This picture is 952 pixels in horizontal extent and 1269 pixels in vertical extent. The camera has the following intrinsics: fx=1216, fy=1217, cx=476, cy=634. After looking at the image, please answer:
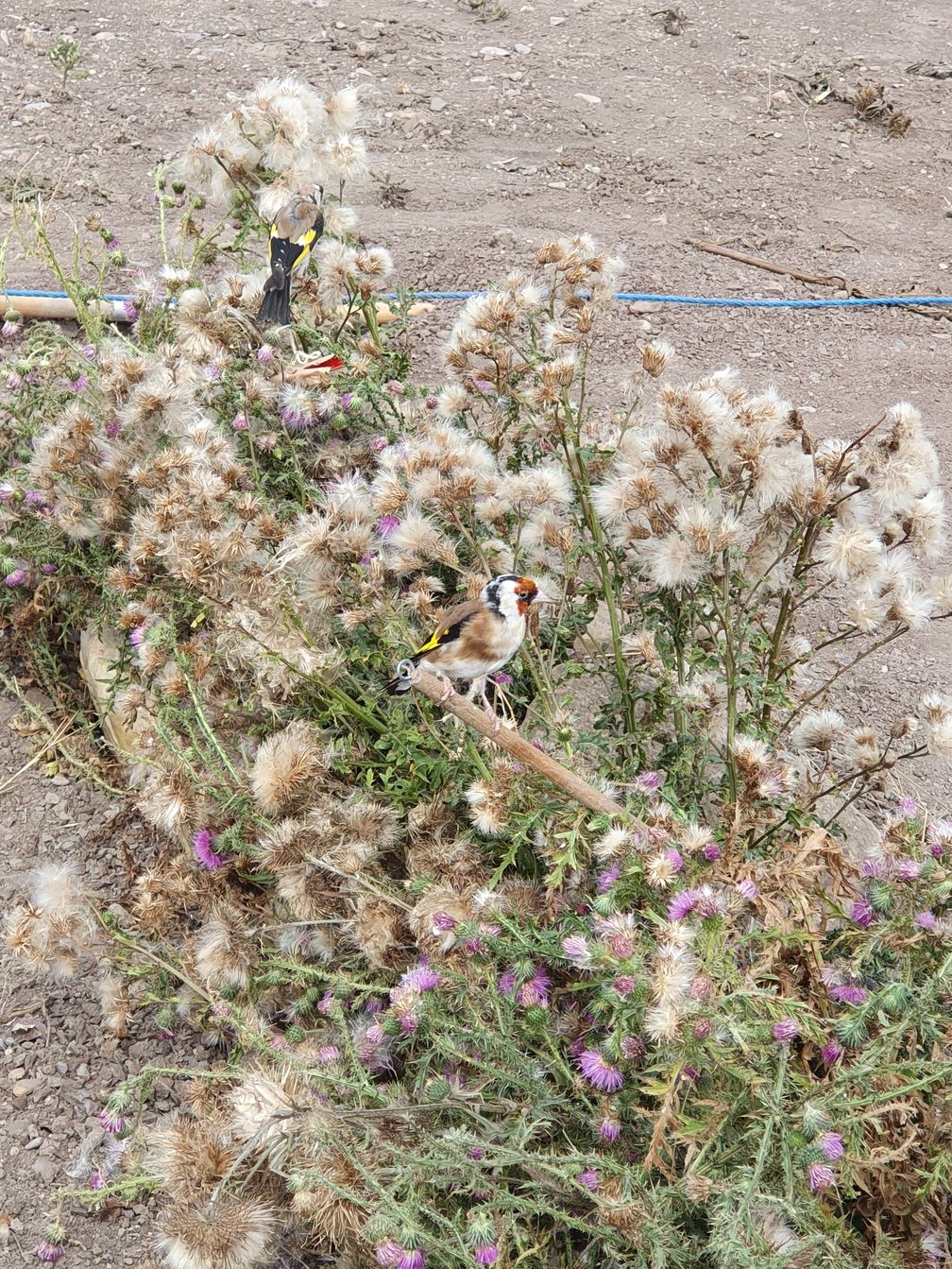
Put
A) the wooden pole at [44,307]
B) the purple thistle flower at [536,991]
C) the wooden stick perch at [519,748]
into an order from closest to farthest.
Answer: the wooden stick perch at [519,748]
the purple thistle flower at [536,991]
the wooden pole at [44,307]

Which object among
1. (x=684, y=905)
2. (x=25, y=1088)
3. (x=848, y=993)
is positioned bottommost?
(x=25, y=1088)

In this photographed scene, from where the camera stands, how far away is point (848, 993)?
2268mm

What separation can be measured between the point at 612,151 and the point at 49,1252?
6857 mm

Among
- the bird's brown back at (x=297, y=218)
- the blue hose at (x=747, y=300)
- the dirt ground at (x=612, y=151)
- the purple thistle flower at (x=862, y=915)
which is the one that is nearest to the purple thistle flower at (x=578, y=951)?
the purple thistle flower at (x=862, y=915)

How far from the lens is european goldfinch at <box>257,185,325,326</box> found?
384cm

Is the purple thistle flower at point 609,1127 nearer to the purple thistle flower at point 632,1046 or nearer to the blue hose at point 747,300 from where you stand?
the purple thistle flower at point 632,1046

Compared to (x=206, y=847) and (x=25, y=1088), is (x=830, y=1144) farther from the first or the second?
(x=25, y=1088)

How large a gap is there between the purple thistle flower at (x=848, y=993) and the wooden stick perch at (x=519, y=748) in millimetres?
530

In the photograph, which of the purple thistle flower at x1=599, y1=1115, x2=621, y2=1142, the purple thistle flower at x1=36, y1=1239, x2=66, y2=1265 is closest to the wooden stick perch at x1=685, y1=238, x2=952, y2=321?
the purple thistle flower at x1=599, y1=1115, x2=621, y2=1142

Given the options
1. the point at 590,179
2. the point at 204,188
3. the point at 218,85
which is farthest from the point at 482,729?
the point at 218,85

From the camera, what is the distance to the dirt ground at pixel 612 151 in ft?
19.0

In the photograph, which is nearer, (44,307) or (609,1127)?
(609,1127)

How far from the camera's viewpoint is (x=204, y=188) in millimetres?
4375

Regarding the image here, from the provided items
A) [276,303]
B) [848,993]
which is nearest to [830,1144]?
[848,993]
